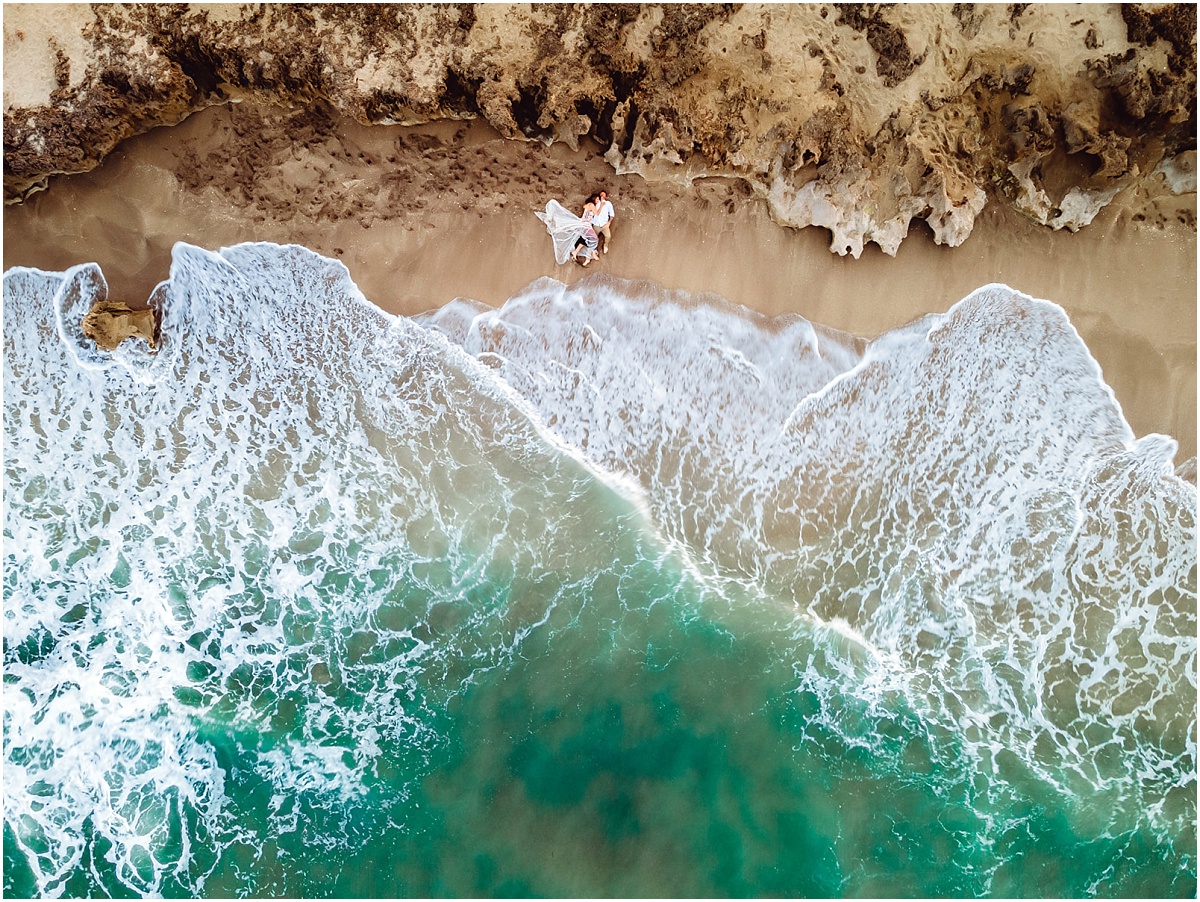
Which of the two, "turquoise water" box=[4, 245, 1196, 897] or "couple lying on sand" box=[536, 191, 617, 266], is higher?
"couple lying on sand" box=[536, 191, 617, 266]

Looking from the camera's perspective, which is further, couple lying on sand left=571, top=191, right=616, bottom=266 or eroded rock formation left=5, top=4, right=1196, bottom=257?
couple lying on sand left=571, top=191, right=616, bottom=266

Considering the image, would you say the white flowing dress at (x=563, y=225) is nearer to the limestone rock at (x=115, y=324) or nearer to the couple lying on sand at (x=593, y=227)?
the couple lying on sand at (x=593, y=227)

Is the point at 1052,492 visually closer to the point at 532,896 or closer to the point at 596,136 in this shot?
the point at 596,136

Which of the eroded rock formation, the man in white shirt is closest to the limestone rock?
the eroded rock formation

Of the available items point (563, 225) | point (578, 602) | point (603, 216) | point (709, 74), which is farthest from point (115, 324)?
point (709, 74)

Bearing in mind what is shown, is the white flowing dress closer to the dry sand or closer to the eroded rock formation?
the dry sand

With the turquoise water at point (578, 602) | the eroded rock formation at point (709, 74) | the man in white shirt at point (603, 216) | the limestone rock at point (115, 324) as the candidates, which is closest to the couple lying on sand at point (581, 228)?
the man in white shirt at point (603, 216)

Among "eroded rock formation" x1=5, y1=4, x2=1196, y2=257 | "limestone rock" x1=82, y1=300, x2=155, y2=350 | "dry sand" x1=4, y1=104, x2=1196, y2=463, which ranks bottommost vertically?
"limestone rock" x1=82, y1=300, x2=155, y2=350
